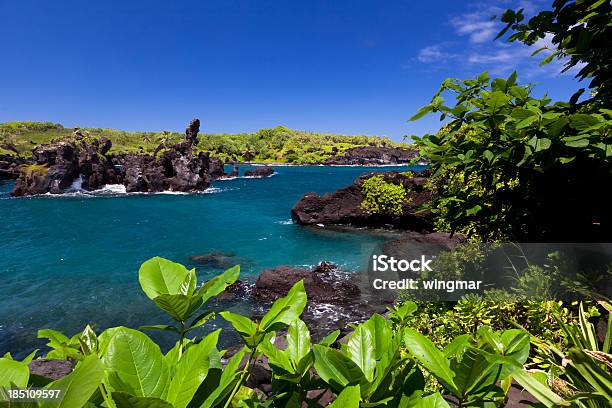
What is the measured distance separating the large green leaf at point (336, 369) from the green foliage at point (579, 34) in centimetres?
285

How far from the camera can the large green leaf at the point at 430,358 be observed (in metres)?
1.01

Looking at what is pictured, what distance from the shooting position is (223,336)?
12.1 meters

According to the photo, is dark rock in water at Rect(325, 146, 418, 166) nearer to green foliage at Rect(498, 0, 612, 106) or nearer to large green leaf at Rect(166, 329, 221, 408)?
green foliage at Rect(498, 0, 612, 106)

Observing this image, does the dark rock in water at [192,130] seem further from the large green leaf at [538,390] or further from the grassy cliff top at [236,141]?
the large green leaf at [538,390]

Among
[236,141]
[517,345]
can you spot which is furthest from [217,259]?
[236,141]

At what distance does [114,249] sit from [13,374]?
27091 mm

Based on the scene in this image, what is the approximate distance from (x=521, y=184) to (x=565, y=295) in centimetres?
211

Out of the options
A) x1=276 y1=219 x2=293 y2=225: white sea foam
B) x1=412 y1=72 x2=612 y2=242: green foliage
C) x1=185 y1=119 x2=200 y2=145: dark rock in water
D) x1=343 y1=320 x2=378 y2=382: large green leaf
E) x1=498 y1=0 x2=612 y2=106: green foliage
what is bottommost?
x1=276 y1=219 x2=293 y2=225: white sea foam

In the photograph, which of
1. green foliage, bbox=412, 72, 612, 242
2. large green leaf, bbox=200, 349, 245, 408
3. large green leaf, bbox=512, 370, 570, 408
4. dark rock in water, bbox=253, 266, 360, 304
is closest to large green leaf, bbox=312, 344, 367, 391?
large green leaf, bbox=200, 349, 245, 408

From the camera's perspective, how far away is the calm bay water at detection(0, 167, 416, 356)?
14.3 meters

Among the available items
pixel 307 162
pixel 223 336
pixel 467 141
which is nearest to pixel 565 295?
pixel 467 141

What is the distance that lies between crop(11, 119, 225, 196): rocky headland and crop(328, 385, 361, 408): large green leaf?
59.6 m

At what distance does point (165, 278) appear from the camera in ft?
3.77

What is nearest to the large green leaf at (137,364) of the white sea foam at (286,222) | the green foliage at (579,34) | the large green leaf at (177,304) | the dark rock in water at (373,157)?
the large green leaf at (177,304)
